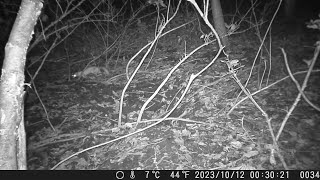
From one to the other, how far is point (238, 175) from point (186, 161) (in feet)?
2.53

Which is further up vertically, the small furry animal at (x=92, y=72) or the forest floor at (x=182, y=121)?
the small furry animal at (x=92, y=72)

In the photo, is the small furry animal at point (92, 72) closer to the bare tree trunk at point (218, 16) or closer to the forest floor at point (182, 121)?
the forest floor at point (182, 121)

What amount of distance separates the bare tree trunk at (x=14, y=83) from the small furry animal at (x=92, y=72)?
4875 millimetres

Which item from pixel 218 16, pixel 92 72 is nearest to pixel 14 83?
pixel 92 72

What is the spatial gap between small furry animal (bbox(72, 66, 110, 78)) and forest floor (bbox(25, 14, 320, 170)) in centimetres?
20

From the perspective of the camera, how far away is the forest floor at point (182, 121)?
3736mm

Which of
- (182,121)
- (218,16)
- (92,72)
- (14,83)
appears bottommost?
(182,121)

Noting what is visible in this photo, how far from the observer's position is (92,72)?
295 inches

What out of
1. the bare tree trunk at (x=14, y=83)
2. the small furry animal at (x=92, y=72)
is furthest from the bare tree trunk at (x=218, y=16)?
the bare tree trunk at (x=14, y=83)

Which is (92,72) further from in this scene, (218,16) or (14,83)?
(14,83)

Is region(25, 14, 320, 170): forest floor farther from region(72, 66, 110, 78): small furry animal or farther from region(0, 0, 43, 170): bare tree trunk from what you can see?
region(0, 0, 43, 170): bare tree trunk

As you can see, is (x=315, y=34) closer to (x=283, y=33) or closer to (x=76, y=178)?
(x=283, y=33)

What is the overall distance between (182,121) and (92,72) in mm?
→ 3885

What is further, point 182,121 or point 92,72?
point 92,72
